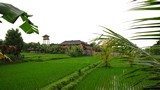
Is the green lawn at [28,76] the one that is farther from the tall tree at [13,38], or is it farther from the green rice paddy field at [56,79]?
the tall tree at [13,38]

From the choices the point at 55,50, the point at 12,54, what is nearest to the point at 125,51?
the point at 12,54

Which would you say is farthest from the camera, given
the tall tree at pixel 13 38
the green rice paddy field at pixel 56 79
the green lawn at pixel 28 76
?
the tall tree at pixel 13 38

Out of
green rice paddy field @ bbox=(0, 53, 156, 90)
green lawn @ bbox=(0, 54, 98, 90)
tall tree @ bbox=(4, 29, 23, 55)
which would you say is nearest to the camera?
green rice paddy field @ bbox=(0, 53, 156, 90)

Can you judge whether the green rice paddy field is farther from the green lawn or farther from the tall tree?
the tall tree

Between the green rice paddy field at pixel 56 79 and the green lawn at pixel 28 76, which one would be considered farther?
the green lawn at pixel 28 76

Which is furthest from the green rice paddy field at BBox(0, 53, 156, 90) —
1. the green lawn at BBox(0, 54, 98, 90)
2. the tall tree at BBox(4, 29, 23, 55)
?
the tall tree at BBox(4, 29, 23, 55)

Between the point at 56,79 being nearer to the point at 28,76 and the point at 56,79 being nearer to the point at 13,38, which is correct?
the point at 28,76

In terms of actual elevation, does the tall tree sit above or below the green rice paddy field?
above

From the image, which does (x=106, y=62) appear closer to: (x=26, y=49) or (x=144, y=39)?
(x=144, y=39)

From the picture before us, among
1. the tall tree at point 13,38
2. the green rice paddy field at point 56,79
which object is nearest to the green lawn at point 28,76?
the green rice paddy field at point 56,79

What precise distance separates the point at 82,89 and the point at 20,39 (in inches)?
1010

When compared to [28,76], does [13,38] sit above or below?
above

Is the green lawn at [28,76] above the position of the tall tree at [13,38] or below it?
below

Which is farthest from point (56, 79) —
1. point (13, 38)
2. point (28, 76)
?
point (13, 38)
